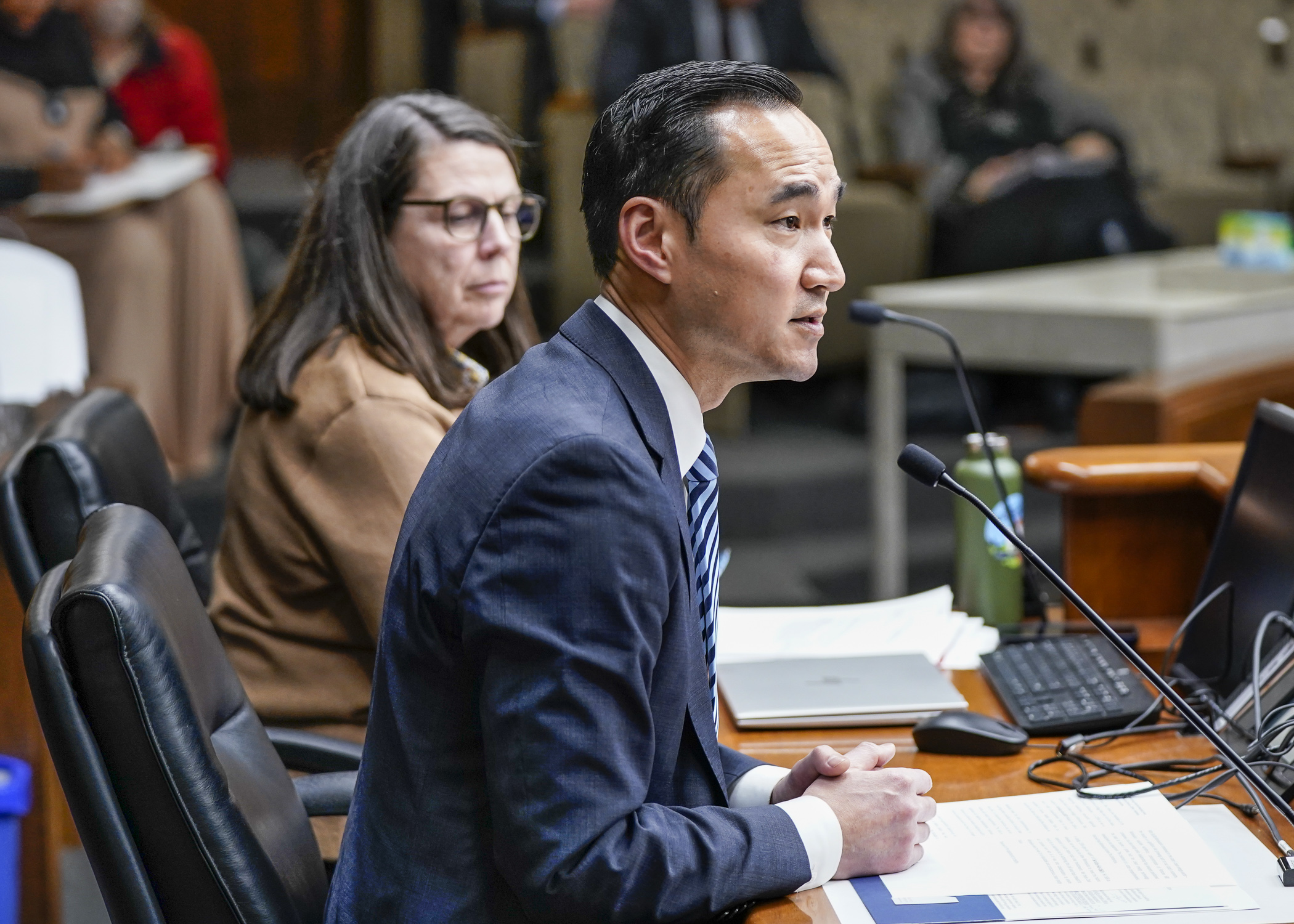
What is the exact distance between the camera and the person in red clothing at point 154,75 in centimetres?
446

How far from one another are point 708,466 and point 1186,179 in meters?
6.84

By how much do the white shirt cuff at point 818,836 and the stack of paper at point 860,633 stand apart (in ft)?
1.63

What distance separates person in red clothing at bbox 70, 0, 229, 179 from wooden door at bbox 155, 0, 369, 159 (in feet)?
1.19

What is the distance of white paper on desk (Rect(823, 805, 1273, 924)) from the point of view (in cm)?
93

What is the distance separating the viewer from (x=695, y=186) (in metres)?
1.01

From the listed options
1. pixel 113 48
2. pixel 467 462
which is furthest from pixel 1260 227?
pixel 467 462

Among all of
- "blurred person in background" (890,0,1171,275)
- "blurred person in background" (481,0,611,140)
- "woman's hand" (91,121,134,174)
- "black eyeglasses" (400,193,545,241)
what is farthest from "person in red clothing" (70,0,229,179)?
"black eyeglasses" (400,193,545,241)

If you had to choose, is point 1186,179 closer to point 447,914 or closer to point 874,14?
point 874,14

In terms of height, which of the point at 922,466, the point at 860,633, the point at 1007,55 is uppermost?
the point at 1007,55

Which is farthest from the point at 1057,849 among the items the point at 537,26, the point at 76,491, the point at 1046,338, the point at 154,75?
the point at 537,26

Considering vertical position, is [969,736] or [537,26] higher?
[537,26]

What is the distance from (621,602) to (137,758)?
35 cm

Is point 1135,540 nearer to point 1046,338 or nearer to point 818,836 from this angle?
point 818,836

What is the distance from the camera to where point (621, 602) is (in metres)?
0.87
